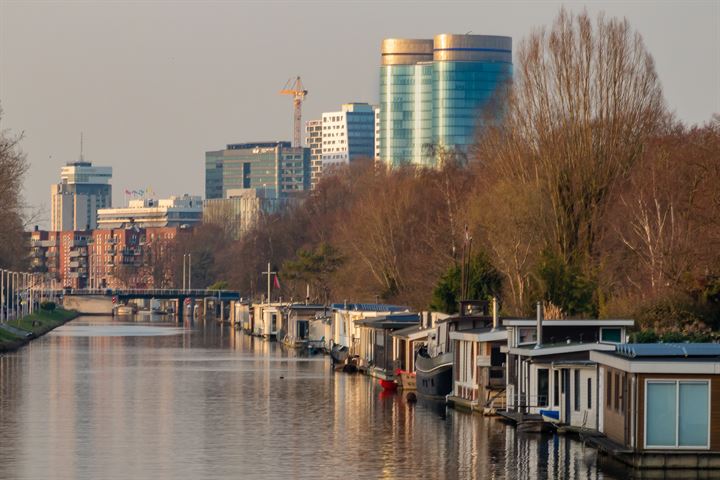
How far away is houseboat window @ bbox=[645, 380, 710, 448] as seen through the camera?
1777 inches

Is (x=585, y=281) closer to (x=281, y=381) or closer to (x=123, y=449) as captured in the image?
(x=281, y=381)

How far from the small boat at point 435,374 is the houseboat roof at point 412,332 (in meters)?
2.09

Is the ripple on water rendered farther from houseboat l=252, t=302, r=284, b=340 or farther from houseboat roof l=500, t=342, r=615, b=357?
houseboat roof l=500, t=342, r=615, b=357

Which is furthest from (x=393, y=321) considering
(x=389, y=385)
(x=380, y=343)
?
(x=389, y=385)

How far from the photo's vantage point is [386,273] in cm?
12038

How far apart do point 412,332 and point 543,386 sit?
22.2 metres

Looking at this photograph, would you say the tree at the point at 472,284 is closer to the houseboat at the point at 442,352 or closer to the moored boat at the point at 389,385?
the moored boat at the point at 389,385

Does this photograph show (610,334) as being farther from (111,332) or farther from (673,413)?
(111,332)

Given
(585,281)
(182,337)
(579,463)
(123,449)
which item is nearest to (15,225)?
(182,337)

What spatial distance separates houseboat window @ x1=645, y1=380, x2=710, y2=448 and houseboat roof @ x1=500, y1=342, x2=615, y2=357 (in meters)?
7.44

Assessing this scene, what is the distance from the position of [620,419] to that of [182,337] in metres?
115

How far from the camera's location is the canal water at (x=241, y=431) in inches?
1959

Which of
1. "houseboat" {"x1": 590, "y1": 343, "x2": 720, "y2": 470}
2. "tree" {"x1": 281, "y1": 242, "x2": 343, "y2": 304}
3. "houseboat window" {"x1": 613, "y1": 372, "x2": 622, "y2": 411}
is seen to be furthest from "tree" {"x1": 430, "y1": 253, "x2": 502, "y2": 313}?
"tree" {"x1": 281, "y1": 242, "x2": 343, "y2": 304}

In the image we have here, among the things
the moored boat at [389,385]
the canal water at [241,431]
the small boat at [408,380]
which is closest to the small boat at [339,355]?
the canal water at [241,431]
